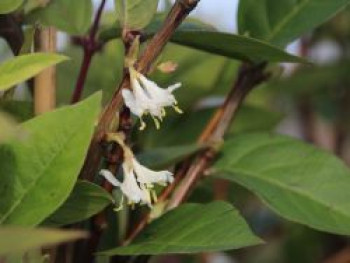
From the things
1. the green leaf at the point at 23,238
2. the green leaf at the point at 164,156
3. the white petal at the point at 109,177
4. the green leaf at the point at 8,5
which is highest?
the green leaf at the point at 8,5

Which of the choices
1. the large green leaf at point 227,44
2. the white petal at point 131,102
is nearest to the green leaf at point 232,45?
the large green leaf at point 227,44

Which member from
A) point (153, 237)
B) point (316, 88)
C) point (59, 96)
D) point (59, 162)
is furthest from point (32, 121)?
point (316, 88)

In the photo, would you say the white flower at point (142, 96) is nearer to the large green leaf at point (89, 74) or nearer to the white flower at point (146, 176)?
the white flower at point (146, 176)

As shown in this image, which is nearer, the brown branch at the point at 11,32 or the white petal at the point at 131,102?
the white petal at the point at 131,102

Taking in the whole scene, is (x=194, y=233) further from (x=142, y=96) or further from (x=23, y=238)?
(x=23, y=238)

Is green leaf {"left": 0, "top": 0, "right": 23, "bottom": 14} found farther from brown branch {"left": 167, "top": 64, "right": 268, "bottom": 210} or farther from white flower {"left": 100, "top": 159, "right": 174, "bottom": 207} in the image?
brown branch {"left": 167, "top": 64, "right": 268, "bottom": 210}

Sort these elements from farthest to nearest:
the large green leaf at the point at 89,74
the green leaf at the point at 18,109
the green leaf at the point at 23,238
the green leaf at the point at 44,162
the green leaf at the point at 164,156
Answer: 1. the large green leaf at the point at 89,74
2. the green leaf at the point at 164,156
3. the green leaf at the point at 18,109
4. the green leaf at the point at 44,162
5. the green leaf at the point at 23,238

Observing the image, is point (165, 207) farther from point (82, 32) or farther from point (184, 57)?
point (184, 57)
